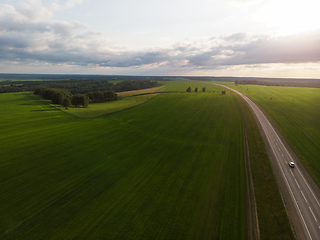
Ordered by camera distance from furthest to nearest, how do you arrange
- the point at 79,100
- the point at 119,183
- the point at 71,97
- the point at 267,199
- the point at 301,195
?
the point at 71,97 < the point at 79,100 < the point at 119,183 < the point at 301,195 < the point at 267,199

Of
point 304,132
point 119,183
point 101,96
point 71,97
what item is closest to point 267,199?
point 119,183

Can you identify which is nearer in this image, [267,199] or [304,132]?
[267,199]

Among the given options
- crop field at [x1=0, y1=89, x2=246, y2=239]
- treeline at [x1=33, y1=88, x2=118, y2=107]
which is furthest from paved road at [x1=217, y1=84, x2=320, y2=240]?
treeline at [x1=33, y1=88, x2=118, y2=107]

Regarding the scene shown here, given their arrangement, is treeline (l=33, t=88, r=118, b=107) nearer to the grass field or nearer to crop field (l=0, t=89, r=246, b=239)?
crop field (l=0, t=89, r=246, b=239)

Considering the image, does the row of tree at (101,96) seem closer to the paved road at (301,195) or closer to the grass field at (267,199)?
the grass field at (267,199)

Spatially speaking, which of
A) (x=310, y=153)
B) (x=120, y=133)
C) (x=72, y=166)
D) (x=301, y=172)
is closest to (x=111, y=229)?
(x=72, y=166)

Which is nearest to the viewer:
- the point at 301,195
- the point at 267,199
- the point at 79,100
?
the point at 267,199

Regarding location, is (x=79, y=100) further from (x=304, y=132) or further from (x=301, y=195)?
(x=304, y=132)
